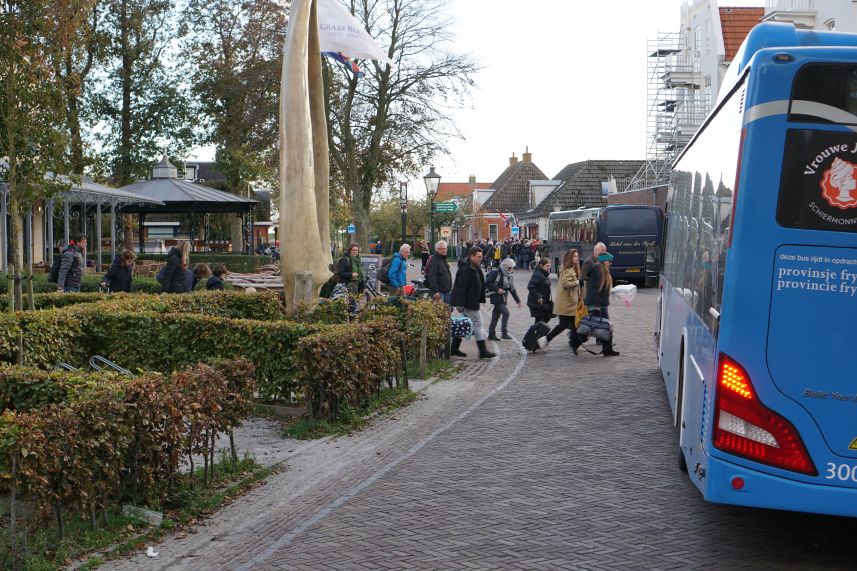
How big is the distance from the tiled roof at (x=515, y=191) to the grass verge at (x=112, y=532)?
90890 mm

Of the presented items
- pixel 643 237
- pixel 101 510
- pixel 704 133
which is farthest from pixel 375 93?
pixel 101 510

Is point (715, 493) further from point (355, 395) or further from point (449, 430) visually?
point (355, 395)

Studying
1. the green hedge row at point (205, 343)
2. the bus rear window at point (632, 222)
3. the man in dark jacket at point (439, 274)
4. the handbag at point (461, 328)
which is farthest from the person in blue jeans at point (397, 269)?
the bus rear window at point (632, 222)

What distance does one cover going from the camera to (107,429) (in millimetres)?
6262

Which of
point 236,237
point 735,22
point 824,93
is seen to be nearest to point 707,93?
point 735,22

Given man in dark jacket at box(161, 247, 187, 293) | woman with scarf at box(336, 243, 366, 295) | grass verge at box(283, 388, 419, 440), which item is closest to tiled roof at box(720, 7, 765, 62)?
woman with scarf at box(336, 243, 366, 295)

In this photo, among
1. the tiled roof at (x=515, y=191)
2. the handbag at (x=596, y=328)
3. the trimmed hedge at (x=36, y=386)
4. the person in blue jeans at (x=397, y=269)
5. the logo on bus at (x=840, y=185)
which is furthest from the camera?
the tiled roof at (x=515, y=191)

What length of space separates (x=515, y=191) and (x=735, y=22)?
52.4m

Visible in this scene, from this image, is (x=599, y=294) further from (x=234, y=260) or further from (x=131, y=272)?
(x=234, y=260)

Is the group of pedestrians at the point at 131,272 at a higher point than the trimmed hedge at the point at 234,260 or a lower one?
higher

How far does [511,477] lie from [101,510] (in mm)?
3286

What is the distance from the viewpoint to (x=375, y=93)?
37.5 m

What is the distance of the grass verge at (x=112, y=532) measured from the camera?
5707 millimetres

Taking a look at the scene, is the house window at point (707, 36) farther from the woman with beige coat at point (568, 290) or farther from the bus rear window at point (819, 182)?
the bus rear window at point (819, 182)
